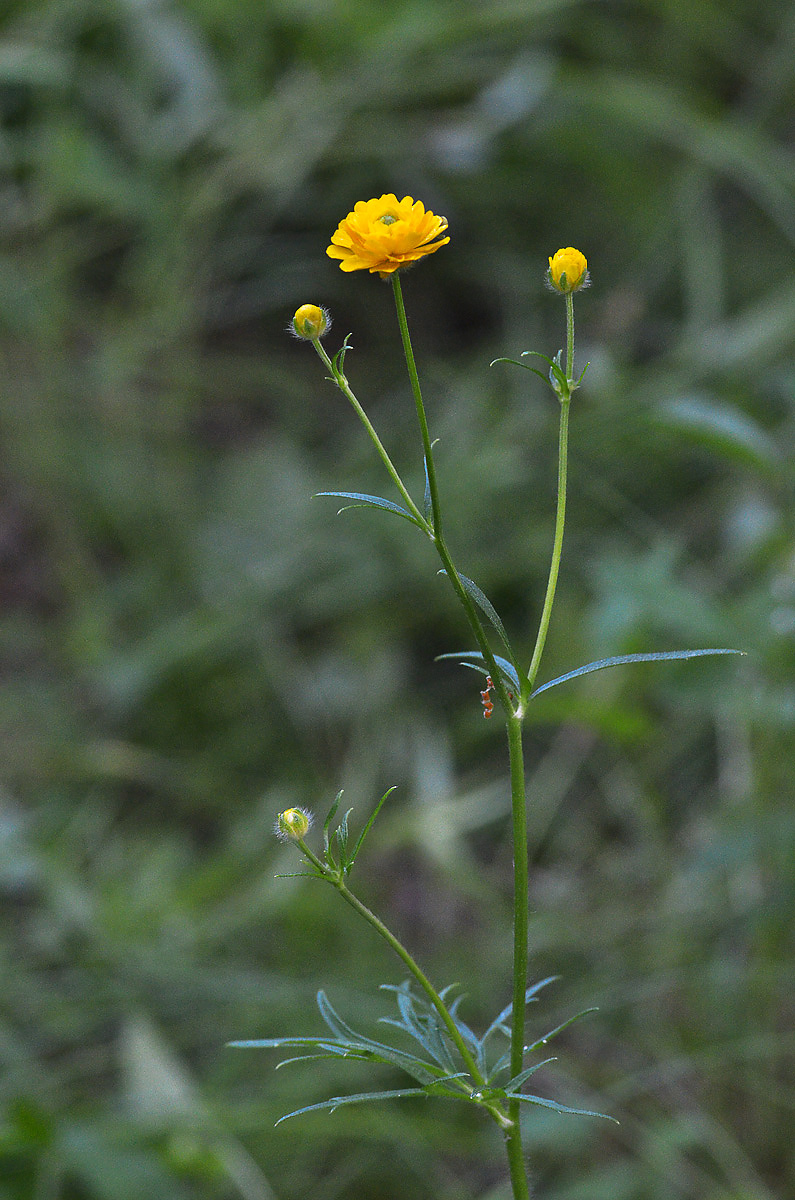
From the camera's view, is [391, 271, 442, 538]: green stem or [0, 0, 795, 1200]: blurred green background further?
[0, 0, 795, 1200]: blurred green background

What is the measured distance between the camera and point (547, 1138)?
30.0 inches

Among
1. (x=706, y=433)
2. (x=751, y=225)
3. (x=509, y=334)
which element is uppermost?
(x=751, y=225)

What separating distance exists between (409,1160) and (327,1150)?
0.24 feet

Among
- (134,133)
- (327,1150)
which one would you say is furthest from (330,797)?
(134,133)

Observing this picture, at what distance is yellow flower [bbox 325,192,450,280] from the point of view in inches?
13.4

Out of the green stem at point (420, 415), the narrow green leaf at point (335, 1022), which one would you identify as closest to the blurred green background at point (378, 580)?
the narrow green leaf at point (335, 1022)

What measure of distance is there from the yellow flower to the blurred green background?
477mm

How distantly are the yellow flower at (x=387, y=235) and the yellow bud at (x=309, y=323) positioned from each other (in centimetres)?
2

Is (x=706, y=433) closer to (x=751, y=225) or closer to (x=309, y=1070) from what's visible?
(x=309, y=1070)

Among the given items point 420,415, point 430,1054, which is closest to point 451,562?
point 420,415

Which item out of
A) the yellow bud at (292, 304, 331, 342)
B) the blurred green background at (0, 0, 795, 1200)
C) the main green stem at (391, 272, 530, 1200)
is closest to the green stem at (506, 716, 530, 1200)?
the main green stem at (391, 272, 530, 1200)

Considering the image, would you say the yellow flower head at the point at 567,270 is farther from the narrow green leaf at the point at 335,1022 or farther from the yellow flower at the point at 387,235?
the narrow green leaf at the point at 335,1022

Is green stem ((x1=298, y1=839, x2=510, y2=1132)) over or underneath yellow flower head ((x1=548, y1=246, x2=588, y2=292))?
underneath

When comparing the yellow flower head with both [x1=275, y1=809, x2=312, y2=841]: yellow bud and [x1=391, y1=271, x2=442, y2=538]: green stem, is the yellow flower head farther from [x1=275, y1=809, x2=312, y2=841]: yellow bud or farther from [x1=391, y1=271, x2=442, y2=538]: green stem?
[x1=275, y1=809, x2=312, y2=841]: yellow bud
